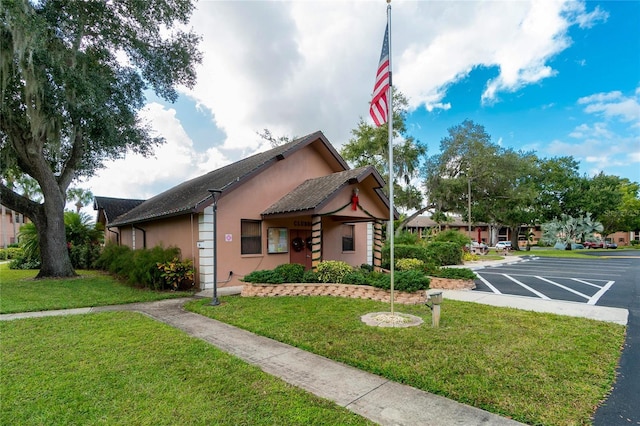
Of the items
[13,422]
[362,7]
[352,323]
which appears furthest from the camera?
[362,7]

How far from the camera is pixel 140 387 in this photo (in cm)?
377

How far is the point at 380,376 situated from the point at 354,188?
7.86m

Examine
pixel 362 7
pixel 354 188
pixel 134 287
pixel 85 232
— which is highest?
pixel 362 7

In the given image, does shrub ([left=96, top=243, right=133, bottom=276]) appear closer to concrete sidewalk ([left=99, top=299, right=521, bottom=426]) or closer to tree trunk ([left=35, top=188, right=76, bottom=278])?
tree trunk ([left=35, top=188, right=76, bottom=278])

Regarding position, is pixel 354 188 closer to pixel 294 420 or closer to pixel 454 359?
pixel 454 359

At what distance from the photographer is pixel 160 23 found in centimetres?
1298

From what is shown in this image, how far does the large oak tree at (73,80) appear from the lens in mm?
9969

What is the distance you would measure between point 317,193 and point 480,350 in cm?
744

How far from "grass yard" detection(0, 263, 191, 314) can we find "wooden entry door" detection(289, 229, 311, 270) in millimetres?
4431

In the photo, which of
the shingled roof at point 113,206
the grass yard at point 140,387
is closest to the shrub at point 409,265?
the grass yard at point 140,387

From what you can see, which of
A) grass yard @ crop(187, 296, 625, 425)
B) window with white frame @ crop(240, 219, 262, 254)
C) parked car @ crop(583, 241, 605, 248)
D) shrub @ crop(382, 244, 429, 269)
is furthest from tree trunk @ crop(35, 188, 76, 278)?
parked car @ crop(583, 241, 605, 248)

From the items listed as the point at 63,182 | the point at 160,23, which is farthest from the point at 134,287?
the point at 160,23

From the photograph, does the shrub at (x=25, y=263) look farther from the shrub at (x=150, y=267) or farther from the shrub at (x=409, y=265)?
the shrub at (x=409, y=265)

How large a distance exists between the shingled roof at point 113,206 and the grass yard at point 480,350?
19303 mm
